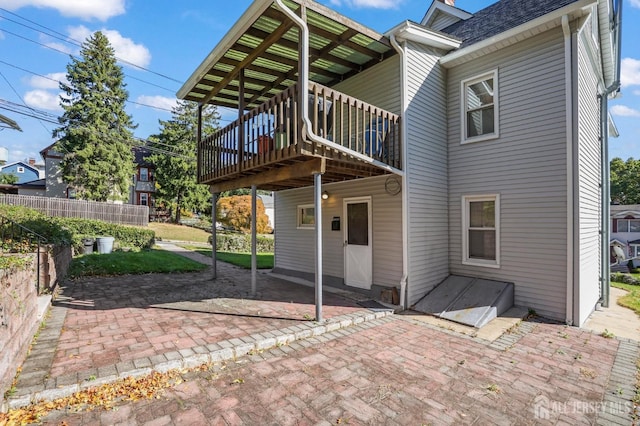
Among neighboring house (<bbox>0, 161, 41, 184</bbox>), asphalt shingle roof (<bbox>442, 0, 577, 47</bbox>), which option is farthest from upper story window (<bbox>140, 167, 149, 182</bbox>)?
asphalt shingle roof (<bbox>442, 0, 577, 47</bbox>)

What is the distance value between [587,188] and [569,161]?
1421 millimetres

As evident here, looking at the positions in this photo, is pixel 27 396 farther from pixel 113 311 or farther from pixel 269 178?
pixel 269 178

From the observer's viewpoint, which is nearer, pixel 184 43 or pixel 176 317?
pixel 176 317

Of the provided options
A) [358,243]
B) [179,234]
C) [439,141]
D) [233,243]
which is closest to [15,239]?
[358,243]

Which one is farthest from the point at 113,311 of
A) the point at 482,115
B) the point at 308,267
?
the point at 482,115

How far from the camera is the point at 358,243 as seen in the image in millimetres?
7508

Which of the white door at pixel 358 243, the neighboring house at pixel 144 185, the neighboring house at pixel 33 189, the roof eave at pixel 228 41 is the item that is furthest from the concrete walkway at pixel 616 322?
the neighboring house at pixel 33 189

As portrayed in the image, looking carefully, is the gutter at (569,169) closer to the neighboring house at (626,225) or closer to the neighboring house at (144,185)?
the neighboring house at (626,225)

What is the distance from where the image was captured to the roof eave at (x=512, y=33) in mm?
5362

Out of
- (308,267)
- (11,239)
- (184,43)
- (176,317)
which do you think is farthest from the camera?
(184,43)

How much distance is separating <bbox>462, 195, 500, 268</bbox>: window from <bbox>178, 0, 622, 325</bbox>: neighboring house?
0.10ft

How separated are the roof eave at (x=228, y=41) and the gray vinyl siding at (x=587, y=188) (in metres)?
5.84

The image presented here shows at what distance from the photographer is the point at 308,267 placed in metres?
9.12

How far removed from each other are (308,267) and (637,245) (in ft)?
92.8
